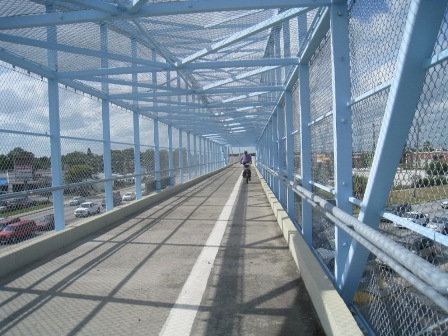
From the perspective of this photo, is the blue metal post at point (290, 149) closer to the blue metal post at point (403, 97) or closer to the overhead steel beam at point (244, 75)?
the overhead steel beam at point (244, 75)

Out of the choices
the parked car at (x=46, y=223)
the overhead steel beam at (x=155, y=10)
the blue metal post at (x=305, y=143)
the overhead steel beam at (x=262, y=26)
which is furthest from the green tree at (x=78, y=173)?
the blue metal post at (x=305, y=143)

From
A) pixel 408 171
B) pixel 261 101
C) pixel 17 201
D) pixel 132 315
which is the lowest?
pixel 132 315

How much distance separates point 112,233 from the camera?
7586 mm

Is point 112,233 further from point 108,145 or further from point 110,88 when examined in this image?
point 110,88

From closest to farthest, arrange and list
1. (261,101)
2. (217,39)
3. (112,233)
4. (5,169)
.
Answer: (5,169) → (217,39) → (112,233) → (261,101)

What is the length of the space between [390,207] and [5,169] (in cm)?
530

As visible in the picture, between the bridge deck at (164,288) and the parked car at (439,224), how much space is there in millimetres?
1571

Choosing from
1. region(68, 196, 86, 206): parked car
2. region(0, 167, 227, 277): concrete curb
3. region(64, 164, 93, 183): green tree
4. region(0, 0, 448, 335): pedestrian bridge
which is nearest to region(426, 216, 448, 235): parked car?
region(0, 0, 448, 335): pedestrian bridge

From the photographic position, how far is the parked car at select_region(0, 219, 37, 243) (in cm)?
555

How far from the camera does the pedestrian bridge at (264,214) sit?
239 cm

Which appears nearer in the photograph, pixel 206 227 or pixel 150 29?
pixel 150 29

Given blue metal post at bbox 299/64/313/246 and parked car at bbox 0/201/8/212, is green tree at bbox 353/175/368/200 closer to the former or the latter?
blue metal post at bbox 299/64/313/246

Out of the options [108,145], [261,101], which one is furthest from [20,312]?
[261,101]

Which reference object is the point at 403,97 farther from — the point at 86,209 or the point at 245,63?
the point at 86,209
